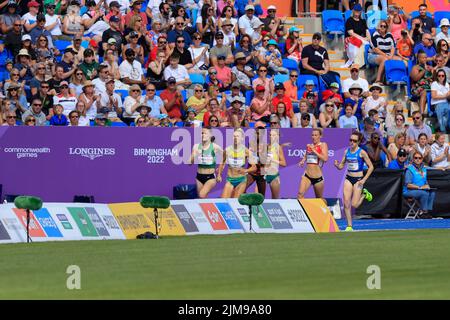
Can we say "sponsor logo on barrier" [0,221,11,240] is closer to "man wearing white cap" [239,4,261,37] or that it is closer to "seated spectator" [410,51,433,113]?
"man wearing white cap" [239,4,261,37]

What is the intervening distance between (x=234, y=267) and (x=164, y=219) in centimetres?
747

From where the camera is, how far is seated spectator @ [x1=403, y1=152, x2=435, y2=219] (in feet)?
103

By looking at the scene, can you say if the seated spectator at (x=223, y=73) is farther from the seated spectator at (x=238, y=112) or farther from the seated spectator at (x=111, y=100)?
the seated spectator at (x=111, y=100)

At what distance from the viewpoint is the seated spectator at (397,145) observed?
32281mm

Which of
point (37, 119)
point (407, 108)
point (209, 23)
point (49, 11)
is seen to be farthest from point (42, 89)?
point (407, 108)

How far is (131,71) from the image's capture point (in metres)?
31.8

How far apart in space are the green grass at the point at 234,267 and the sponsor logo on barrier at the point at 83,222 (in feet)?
3.61

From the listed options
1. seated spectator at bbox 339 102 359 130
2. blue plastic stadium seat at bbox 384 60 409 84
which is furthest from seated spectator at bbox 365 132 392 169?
blue plastic stadium seat at bbox 384 60 409 84

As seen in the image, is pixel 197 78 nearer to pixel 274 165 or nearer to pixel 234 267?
pixel 274 165

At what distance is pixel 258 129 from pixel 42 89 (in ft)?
16.6

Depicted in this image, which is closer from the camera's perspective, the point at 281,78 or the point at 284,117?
the point at 284,117

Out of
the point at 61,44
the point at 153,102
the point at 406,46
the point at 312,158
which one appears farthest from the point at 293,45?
the point at 312,158

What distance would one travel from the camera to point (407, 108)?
3594 cm
